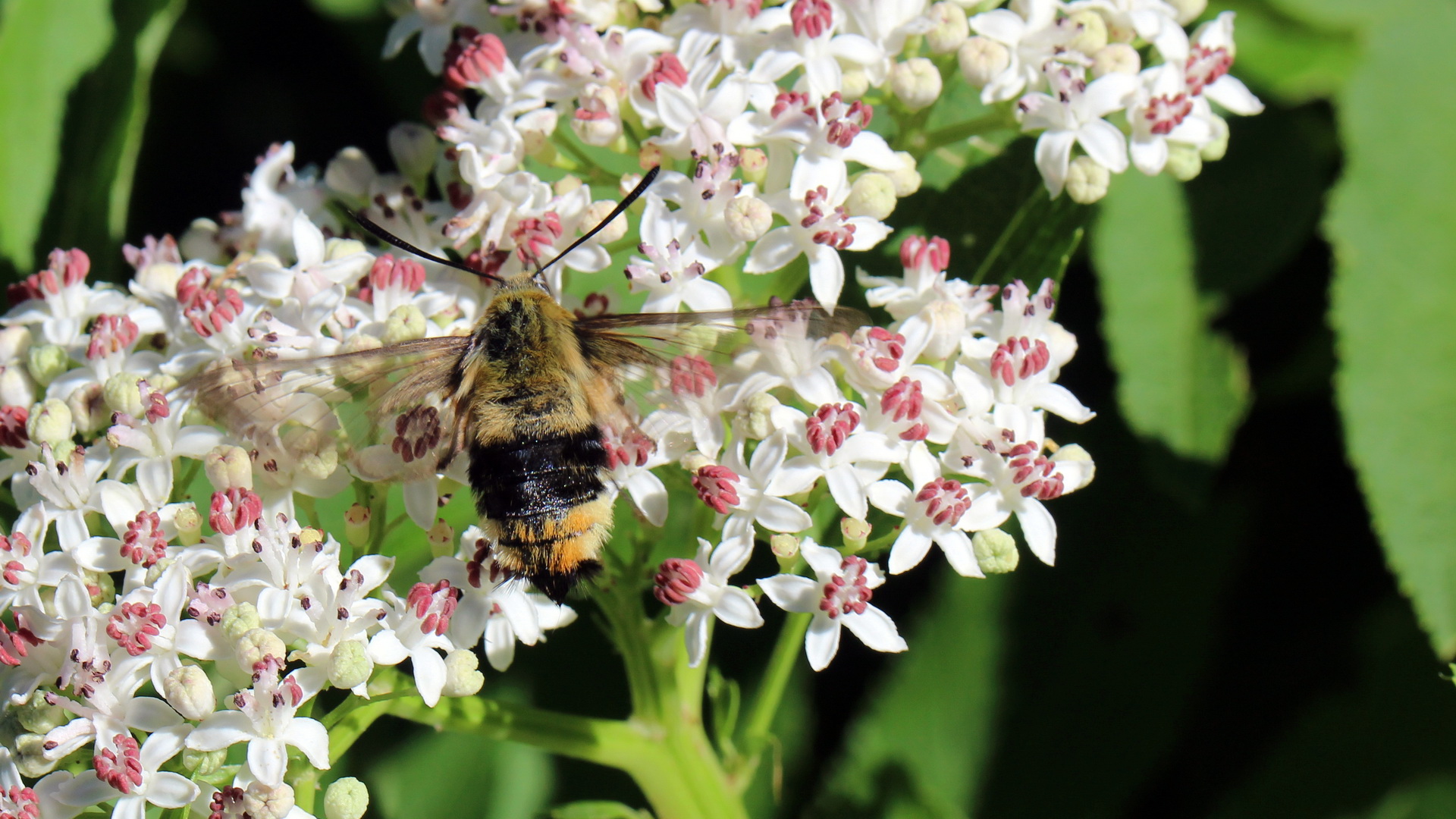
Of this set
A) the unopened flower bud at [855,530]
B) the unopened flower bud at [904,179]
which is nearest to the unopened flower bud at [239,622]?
the unopened flower bud at [855,530]

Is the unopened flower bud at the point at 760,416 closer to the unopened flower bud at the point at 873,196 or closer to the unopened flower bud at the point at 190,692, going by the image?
the unopened flower bud at the point at 873,196

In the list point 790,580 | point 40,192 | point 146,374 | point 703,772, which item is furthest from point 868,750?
point 40,192

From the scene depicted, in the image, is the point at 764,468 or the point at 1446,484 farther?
the point at 1446,484

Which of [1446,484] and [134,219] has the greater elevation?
[134,219]

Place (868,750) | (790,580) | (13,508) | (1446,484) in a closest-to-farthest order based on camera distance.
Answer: (790,580)
(1446,484)
(13,508)
(868,750)

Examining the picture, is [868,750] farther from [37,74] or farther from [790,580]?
[37,74]

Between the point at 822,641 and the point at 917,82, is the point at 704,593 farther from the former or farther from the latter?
the point at 917,82

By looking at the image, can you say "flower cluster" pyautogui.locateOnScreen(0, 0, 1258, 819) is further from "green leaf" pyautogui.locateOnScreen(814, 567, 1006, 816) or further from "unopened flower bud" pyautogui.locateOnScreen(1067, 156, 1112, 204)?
"green leaf" pyautogui.locateOnScreen(814, 567, 1006, 816)
